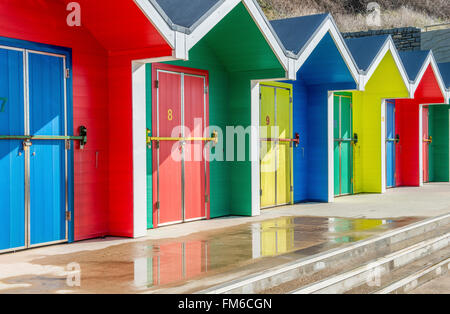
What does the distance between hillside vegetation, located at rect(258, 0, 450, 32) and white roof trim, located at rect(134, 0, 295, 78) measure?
28.2 m

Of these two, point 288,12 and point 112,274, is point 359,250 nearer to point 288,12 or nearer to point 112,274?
point 112,274

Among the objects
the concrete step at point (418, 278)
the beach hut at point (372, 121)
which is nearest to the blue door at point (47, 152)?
the concrete step at point (418, 278)

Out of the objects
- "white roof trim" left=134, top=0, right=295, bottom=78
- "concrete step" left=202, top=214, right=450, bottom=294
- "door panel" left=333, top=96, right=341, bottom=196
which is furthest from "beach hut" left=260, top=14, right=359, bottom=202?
"concrete step" left=202, top=214, right=450, bottom=294

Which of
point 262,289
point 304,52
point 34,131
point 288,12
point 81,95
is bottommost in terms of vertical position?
point 262,289

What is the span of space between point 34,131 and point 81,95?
0.92 meters

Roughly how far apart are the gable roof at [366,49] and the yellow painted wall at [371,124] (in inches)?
38.5

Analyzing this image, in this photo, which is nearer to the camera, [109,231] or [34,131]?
[34,131]

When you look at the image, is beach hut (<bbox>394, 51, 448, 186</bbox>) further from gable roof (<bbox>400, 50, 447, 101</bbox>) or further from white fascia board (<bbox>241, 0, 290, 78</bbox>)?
white fascia board (<bbox>241, 0, 290, 78</bbox>)

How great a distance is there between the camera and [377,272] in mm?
6770

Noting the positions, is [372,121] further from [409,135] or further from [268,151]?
[268,151]

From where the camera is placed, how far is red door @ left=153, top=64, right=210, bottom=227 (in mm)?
9203

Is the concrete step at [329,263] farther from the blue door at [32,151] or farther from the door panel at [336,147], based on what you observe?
the door panel at [336,147]
